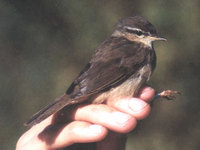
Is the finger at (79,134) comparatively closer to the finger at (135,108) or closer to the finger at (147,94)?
the finger at (135,108)

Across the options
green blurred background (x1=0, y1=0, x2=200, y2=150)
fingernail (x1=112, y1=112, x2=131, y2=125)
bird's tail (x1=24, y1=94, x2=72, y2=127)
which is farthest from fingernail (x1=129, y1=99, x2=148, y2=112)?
green blurred background (x1=0, y1=0, x2=200, y2=150)

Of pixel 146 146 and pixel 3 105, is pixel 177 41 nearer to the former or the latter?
pixel 146 146

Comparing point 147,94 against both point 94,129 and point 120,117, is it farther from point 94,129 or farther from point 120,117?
point 94,129

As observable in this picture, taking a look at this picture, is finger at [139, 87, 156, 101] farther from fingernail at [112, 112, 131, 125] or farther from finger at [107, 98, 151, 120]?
fingernail at [112, 112, 131, 125]

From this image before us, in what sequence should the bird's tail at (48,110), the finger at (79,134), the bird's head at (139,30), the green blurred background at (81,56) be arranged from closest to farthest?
the finger at (79,134) → the bird's tail at (48,110) → the bird's head at (139,30) → the green blurred background at (81,56)

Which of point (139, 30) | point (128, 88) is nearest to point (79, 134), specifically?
point (128, 88)

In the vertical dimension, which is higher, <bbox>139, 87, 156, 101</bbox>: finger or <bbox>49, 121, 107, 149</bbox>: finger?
<bbox>49, 121, 107, 149</bbox>: finger

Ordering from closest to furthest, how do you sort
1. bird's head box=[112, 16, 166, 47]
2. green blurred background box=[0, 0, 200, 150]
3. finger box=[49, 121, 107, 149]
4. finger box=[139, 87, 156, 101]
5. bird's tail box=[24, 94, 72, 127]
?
finger box=[49, 121, 107, 149], bird's tail box=[24, 94, 72, 127], finger box=[139, 87, 156, 101], bird's head box=[112, 16, 166, 47], green blurred background box=[0, 0, 200, 150]

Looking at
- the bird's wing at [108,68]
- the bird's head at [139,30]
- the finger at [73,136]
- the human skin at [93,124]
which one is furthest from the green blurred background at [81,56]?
the finger at [73,136]
